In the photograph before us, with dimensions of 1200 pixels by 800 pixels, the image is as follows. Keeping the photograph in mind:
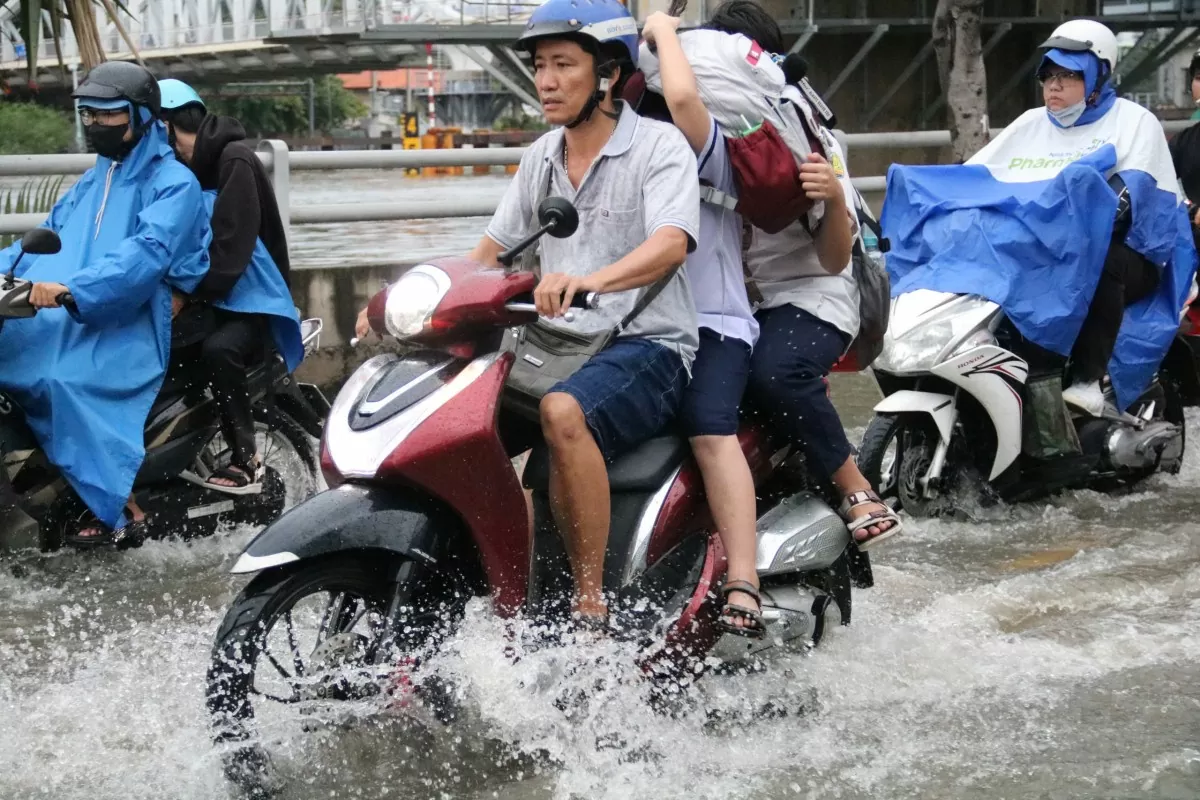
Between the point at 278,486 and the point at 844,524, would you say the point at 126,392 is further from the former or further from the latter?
the point at 844,524

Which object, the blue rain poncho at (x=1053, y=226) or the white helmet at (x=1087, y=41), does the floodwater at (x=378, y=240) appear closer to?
the blue rain poncho at (x=1053, y=226)

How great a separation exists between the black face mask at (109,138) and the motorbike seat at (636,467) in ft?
8.11

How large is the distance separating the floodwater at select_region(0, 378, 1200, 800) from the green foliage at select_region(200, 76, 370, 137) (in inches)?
1612

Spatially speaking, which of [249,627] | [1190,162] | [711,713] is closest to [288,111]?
[1190,162]

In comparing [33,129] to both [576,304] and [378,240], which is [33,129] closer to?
[378,240]

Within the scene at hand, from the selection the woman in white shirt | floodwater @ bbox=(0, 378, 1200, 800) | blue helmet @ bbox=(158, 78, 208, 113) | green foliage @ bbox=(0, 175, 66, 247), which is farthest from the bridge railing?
the woman in white shirt

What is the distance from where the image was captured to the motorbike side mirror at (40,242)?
17.1ft

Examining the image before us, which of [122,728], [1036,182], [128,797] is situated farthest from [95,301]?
[1036,182]

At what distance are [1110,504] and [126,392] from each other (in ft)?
13.7

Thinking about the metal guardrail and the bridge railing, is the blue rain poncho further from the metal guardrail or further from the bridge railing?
the bridge railing

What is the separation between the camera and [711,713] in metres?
4.21

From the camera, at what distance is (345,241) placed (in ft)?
35.0

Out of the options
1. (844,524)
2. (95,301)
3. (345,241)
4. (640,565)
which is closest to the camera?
(640,565)

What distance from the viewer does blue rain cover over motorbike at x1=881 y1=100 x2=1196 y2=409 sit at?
6387mm
